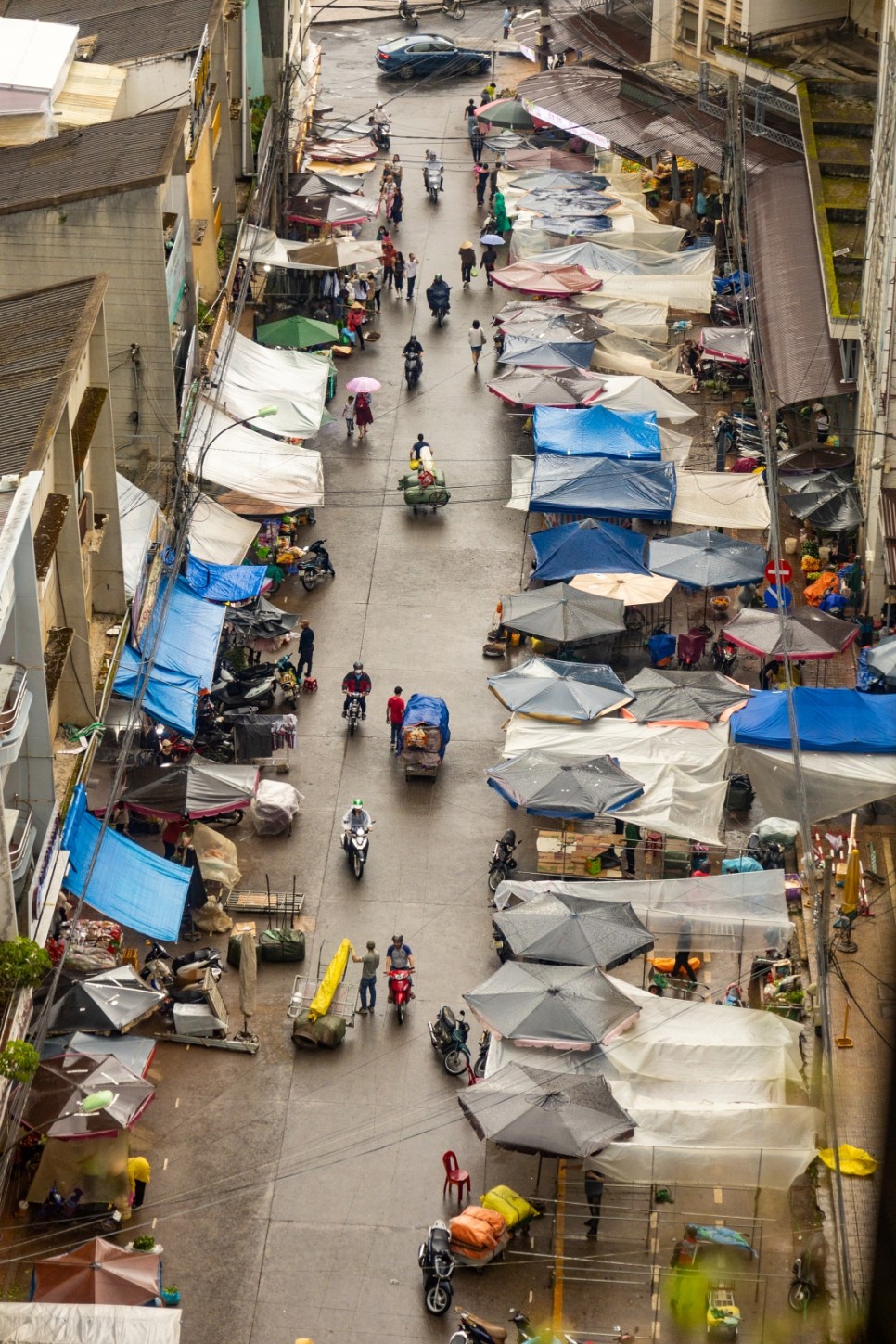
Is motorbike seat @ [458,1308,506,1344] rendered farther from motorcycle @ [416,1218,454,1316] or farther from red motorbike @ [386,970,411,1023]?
red motorbike @ [386,970,411,1023]

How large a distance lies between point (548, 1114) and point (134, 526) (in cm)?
1711

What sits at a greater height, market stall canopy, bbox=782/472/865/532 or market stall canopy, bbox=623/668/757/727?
market stall canopy, bbox=782/472/865/532

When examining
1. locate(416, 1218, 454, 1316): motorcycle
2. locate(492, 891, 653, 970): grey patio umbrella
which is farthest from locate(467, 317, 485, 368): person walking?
locate(416, 1218, 454, 1316): motorcycle

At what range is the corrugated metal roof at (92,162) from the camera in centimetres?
3753

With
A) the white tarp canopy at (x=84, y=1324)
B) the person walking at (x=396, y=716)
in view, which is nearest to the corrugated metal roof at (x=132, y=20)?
the person walking at (x=396, y=716)

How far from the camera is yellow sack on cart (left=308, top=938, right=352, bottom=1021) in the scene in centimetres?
2947

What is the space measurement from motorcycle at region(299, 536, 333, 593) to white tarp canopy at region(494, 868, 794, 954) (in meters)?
15.1

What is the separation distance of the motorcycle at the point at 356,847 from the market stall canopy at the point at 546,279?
978 inches

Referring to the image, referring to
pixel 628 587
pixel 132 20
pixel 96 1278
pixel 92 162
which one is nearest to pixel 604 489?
pixel 628 587

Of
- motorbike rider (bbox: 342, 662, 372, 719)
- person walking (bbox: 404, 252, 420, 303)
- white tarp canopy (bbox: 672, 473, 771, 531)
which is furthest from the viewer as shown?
person walking (bbox: 404, 252, 420, 303)

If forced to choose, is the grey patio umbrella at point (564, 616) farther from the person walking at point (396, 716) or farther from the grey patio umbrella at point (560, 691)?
the person walking at point (396, 716)

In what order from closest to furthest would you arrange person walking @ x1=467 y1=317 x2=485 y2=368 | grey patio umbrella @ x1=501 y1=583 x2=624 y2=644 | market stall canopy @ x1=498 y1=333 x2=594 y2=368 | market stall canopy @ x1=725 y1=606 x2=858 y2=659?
market stall canopy @ x1=725 y1=606 x2=858 y2=659 < grey patio umbrella @ x1=501 y1=583 x2=624 y2=644 < market stall canopy @ x1=498 y1=333 x2=594 y2=368 < person walking @ x1=467 y1=317 x2=485 y2=368

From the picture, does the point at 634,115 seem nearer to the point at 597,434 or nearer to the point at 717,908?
the point at 597,434

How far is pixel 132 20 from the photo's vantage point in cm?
5209
